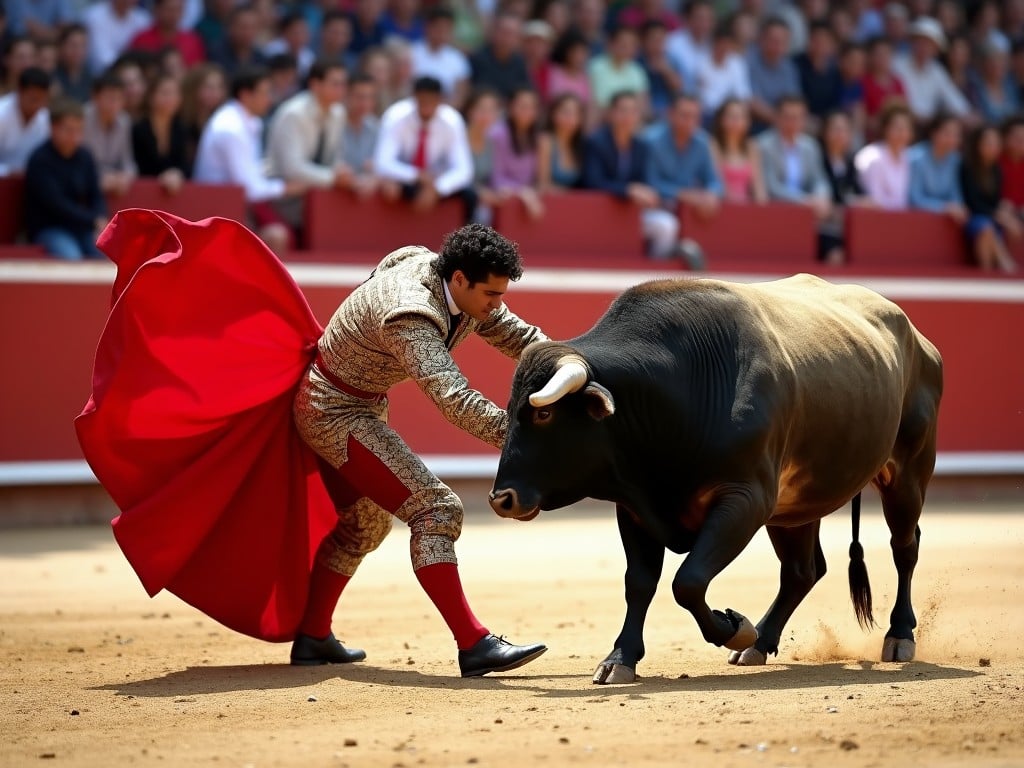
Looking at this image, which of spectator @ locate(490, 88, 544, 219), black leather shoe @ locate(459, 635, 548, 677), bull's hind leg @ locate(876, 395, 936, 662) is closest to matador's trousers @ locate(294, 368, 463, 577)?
black leather shoe @ locate(459, 635, 548, 677)

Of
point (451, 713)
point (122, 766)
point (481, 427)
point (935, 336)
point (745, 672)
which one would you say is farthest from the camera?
point (935, 336)

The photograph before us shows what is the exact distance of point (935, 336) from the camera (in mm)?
10406

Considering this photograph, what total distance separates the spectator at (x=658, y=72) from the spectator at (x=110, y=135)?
3970 millimetres

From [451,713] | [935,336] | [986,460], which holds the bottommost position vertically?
[986,460]

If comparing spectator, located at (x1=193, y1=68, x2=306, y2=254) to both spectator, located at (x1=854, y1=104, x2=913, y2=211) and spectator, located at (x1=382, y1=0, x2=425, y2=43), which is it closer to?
spectator, located at (x1=382, y1=0, x2=425, y2=43)

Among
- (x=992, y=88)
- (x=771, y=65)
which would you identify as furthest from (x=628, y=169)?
(x=992, y=88)

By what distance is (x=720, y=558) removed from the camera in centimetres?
431

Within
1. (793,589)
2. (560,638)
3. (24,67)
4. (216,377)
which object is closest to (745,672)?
(793,589)

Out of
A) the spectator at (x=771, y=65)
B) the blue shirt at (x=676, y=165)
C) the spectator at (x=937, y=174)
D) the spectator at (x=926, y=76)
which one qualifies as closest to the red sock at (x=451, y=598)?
the blue shirt at (x=676, y=165)

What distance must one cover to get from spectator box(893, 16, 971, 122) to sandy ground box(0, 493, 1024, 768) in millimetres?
5788

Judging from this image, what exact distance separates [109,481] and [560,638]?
5.33 feet

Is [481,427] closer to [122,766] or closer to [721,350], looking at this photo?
[721,350]

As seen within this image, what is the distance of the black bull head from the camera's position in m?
4.28

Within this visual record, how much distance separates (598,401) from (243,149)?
508 cm
